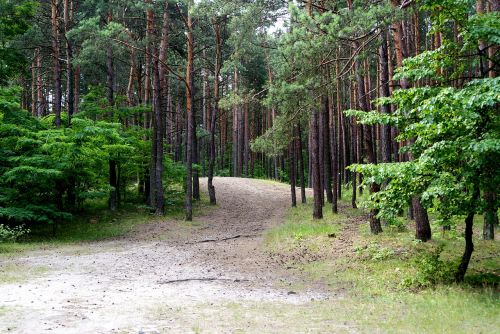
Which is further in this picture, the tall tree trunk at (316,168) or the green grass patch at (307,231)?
the tall tree trunk at (316,168)

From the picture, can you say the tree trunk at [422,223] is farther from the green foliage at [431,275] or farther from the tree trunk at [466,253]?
the tree trunk at [466,253]

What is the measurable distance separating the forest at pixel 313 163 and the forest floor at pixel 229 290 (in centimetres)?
10

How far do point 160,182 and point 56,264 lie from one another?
34.1 ft

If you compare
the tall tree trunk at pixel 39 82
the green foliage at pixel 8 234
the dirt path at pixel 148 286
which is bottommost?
the dirt path at pixel 148 286

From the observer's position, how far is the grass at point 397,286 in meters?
6.38

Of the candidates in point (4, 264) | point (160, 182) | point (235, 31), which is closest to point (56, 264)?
point (4, 264)

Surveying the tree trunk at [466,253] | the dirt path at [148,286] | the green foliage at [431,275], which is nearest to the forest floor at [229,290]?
the dirt path at [148,286]

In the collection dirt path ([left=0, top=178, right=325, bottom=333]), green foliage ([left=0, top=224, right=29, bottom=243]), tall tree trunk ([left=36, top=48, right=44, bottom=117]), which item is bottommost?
dirt path ([left=0, top=178, right=325, bottom=333])

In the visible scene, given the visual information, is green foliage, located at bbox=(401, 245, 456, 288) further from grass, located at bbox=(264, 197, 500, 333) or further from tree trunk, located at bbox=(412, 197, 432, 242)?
tree trunk, located at bbox=(412, 197, 432, 242)

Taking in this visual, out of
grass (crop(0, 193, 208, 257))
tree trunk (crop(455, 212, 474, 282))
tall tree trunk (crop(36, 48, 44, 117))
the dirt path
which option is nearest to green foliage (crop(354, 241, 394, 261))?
the dirt path

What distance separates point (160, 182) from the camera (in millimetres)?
21766

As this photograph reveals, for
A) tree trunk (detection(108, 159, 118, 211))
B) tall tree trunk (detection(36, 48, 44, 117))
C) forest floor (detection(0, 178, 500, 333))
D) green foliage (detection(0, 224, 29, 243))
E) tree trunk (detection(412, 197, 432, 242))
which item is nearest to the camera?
forest floor (detection(0, 178, 500, 333))

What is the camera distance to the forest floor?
632 centimetres

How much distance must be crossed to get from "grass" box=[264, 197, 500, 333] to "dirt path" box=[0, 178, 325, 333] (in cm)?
81
